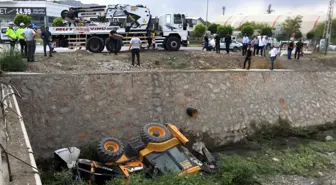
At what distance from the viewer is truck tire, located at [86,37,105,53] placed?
19531mm

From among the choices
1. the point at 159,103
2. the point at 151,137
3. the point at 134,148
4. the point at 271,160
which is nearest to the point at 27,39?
the point at 159,103

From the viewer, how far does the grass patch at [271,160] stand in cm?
852

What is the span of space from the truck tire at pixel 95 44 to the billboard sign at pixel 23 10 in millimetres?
56387

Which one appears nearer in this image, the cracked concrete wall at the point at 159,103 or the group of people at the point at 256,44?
the cracked concrete wall at the point at 159,103

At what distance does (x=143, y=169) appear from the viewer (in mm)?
9523

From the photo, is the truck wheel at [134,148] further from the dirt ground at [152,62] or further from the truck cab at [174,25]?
the truck cab at [174,25]

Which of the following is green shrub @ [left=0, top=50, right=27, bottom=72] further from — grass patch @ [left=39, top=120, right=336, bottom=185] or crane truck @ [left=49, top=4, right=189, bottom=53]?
crane truck @ [left=49, top=4, right=189, bottom=53]

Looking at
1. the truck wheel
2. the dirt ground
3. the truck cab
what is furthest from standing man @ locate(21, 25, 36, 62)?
the truck cab

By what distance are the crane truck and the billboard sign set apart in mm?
54401

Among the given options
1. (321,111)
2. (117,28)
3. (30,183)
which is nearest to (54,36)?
(117,28)

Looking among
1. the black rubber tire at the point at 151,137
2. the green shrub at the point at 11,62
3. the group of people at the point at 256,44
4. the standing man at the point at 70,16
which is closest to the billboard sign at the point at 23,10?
the standing man at the point at 70,16

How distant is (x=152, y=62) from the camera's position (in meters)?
18.6

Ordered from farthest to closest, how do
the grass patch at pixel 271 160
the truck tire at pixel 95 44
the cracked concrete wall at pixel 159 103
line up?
1. the truck tire at pixel 95 44
2. the cracked concrete wall at pixel 159 103
3. the grass patch at pixel 271 160

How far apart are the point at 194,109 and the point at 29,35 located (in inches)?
290
